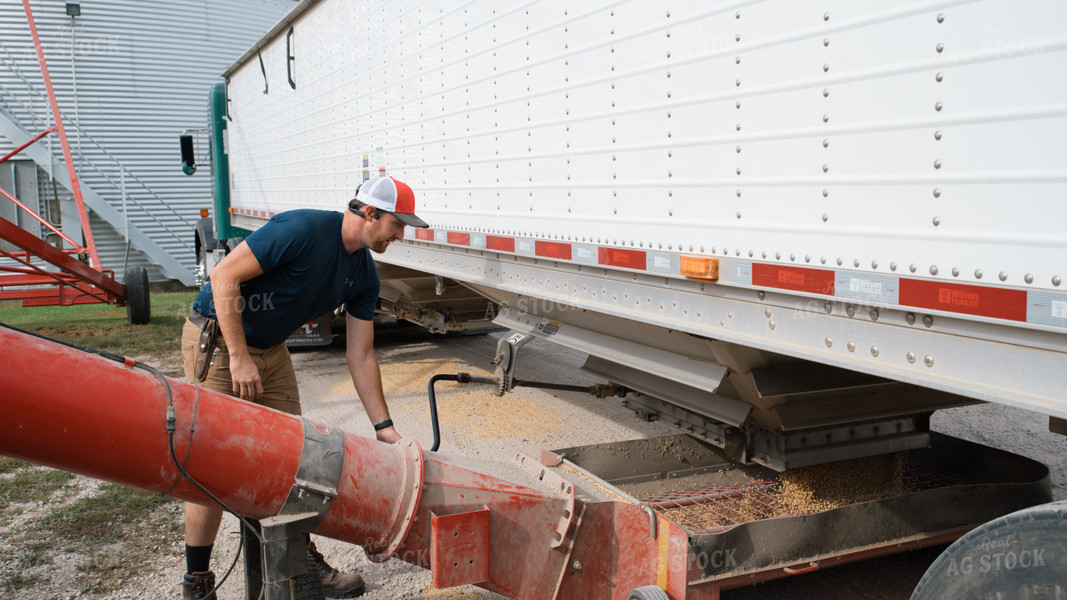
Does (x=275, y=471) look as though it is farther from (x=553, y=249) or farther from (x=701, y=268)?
(x=553, y=249)

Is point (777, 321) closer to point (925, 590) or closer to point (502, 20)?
point (925, 590)

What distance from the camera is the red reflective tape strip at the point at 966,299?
1.67 m

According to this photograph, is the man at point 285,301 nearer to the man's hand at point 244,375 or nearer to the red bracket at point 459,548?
the man's hand at point 244,375

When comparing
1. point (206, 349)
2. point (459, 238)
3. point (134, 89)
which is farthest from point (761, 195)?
point (134, 89)

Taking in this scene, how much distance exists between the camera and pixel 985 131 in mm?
1719

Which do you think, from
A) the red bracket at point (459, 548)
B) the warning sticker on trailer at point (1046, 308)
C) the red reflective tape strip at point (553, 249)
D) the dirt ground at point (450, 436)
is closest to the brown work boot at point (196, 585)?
the dirt ground at point (450, 436)

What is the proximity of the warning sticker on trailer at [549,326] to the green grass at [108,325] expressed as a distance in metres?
6.12

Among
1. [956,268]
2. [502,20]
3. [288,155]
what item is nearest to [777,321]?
[956,268]

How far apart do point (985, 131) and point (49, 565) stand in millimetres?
4196

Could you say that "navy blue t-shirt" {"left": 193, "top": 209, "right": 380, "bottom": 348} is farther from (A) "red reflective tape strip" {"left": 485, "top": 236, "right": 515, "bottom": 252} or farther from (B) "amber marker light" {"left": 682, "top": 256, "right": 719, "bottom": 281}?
(B) "amber marker light" {"left": 682, "top": 256, "right": 719, "bottom": 281}

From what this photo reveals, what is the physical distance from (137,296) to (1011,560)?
10933mm

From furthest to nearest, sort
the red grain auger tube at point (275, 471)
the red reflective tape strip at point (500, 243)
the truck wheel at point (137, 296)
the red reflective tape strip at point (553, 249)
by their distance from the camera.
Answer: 1. the truck wheel at point (137, 296)
2. the red reflective tape strip at point (500, 243)
3. the red reflective tape strip at point (553, 249)
4. the red grain auger tube at point (275, 471)

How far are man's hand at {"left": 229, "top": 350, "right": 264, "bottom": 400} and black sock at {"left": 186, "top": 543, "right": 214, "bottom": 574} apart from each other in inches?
27.3

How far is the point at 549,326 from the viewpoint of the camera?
4.21 meters
